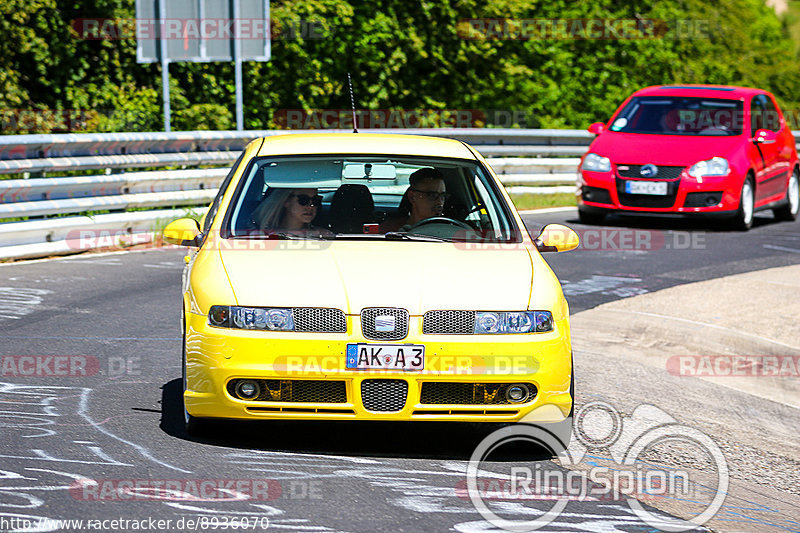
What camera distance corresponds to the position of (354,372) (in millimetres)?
5500

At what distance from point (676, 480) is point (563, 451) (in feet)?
1.82

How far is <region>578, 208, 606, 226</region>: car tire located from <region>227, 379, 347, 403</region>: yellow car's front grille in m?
11.2

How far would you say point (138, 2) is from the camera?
60.4ft

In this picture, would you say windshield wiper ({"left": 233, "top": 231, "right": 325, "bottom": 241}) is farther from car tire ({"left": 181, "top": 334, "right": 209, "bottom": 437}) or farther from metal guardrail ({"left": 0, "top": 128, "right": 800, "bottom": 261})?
metal guardrail ({"left": 0, "top": 128, "right": 800, "bottom": 261})

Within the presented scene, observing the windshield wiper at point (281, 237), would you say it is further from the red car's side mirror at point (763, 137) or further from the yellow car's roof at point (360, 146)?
the red car's side mirror at point (763, 137)

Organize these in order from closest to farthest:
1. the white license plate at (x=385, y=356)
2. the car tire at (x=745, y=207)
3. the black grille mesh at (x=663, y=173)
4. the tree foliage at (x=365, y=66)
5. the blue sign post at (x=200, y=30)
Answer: the white license plate at (x=385, y=356)
the black grille mesh at (x=663, y=173)
the car tire at (x=745, y=207)
the blue sign post at (x=200, y=30)
the tree foliage at (x=365, y=66)

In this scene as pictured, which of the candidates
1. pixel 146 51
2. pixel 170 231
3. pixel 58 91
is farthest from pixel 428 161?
pixel 58 91

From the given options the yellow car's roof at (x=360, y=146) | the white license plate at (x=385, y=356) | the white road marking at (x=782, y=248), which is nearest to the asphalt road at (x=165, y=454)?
the white license plate at (x=385, y=356)

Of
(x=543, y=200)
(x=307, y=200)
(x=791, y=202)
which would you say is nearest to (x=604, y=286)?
Result: (x=307, y=200)

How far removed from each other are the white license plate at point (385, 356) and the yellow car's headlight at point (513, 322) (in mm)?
299

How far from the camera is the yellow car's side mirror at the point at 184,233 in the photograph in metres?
6.56

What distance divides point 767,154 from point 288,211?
11.6m

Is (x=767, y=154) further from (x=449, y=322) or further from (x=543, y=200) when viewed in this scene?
(x=449, y=322)

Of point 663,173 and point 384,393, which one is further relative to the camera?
point 663,173
